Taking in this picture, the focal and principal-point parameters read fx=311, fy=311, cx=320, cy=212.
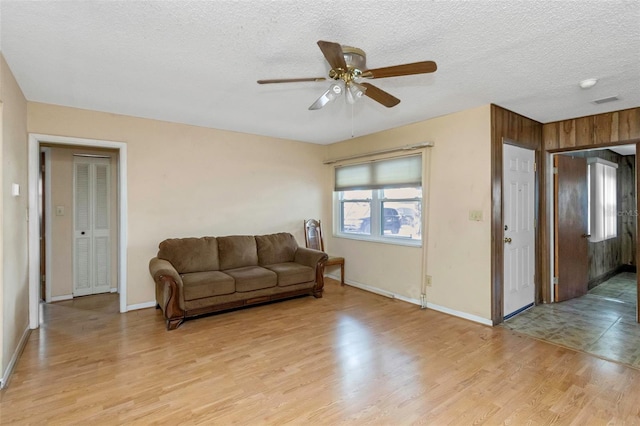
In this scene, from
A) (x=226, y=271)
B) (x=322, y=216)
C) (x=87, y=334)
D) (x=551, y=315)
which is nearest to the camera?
(x=87, y=334)

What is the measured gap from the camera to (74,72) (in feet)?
8.70

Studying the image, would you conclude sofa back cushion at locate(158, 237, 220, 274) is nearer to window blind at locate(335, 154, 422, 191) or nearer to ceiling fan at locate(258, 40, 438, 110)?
window blind at locate(335, 154, 422, 191)

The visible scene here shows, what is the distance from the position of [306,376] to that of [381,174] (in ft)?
10.4

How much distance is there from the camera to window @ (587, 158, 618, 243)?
492cm

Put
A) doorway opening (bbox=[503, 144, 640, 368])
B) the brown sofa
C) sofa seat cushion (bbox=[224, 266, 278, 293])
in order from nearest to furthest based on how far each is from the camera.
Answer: doorway opening (bbox=[503, 144, 640, 368]), the brown sofa, sofa seat cushion (bbox=[224, 266, 278, 293])

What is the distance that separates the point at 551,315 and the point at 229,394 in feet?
12.3

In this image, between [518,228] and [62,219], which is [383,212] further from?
[62,219]

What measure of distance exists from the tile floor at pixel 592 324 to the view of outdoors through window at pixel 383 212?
1.64m

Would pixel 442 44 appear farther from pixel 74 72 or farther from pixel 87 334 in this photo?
pixel 87 334

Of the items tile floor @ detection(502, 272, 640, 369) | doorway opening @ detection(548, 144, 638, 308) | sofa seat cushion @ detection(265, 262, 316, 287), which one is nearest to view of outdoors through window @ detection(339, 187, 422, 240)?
sofa seat cushion @ detection(265, 262, 316, 287)

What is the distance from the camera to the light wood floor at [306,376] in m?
1.96

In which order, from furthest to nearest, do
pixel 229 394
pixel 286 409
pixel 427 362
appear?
pixel 427 362 → pixel 229 394 → pixel 286 409

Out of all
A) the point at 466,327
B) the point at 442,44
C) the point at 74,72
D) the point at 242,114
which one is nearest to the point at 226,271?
the point at 242,114

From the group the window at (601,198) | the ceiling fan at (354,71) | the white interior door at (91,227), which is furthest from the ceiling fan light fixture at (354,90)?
the window at (601,198)
